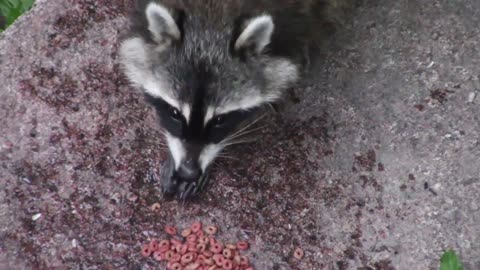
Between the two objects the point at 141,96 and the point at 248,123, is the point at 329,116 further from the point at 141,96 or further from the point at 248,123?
the point at 141,96

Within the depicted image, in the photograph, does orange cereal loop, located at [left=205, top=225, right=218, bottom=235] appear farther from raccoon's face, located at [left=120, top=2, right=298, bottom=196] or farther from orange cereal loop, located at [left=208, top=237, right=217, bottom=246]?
raccoon's face, located at [left=120, top=2, right=298, bottom=196]

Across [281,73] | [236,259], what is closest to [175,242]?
[236,259]

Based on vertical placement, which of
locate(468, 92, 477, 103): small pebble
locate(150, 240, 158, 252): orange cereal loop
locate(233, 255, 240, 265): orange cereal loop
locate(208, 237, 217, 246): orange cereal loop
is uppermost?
locate(150, 240, 158, 252): orange cereal loop

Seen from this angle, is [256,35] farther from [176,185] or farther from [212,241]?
[212,241]

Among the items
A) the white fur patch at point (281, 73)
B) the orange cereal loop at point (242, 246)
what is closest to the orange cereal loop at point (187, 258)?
the orange cereal loop at point (242, 246)

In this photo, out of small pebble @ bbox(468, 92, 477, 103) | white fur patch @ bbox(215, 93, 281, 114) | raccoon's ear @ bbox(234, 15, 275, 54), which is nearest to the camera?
raccoon's ear @ bbox(234, 15, 275, 54)

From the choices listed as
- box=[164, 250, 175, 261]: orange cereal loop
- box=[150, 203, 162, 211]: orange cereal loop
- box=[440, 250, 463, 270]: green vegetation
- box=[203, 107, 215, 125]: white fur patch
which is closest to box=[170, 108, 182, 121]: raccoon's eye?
box=[203, 107, 215, 125]: white fur patch
